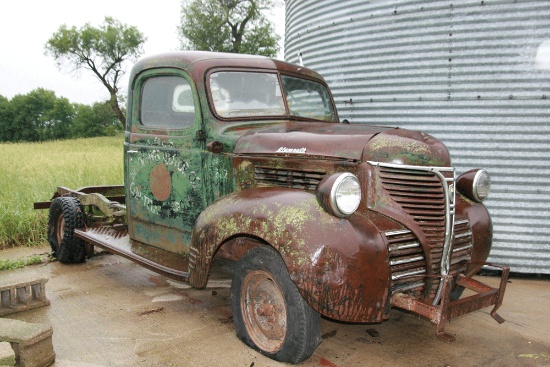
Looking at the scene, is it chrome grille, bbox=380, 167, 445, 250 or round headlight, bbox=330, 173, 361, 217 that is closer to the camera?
round headlight, bbox=330, 173, 361, 217

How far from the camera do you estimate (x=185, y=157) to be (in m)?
3.78

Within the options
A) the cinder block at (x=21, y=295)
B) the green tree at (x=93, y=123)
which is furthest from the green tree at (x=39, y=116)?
the cinder block at (x=21, y=295)

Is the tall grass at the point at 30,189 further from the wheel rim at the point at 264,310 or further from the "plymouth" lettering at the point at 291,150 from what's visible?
the "plymouth" lettering at the point at 291,150

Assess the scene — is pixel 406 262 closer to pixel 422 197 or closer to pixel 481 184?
pixel 422 197

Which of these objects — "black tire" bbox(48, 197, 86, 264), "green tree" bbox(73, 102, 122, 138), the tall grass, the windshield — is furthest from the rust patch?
"green tree" bbox(73, 102, 122, 138)

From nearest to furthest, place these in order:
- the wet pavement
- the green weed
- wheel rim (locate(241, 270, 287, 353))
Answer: wheel rim (locate(241, 270, 287, 353)) < the wet pavement < the green weed

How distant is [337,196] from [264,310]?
866 millimetres

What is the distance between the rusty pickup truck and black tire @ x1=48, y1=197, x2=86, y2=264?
44 cm

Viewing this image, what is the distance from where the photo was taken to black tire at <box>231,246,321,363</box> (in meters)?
2.69

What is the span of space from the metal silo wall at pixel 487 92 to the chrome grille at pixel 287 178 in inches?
95.1

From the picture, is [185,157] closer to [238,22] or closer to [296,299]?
[296,299]

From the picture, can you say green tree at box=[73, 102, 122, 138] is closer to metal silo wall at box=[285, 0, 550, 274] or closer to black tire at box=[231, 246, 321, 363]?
metal silo wall at box=[285, 0, 550, 274]

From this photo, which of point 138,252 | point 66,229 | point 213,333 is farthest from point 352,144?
point 66,229

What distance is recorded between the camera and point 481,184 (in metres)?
3.52
